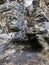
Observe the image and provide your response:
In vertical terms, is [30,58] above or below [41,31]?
below

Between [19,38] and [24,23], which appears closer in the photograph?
[19,38]

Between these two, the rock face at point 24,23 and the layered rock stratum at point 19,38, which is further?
the rock face at point 24,23

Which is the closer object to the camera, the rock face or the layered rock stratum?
the layered rock stratum

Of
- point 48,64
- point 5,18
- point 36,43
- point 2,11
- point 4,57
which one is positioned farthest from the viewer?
point 2,11

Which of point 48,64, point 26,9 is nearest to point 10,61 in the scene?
point 48,64

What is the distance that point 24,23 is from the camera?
8258mm

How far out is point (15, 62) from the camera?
421 cm

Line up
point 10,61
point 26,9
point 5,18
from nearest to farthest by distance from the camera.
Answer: point 10,61, point 5,18, point 26,9

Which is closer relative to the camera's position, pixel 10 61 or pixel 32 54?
pixel 10 61

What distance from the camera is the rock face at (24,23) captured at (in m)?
5.34

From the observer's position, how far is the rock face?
5.34 meters

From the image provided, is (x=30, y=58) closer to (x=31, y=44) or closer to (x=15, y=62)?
(x=15, y=62)

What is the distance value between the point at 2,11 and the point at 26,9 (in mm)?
2148

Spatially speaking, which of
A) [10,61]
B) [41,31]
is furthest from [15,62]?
[41,31]
